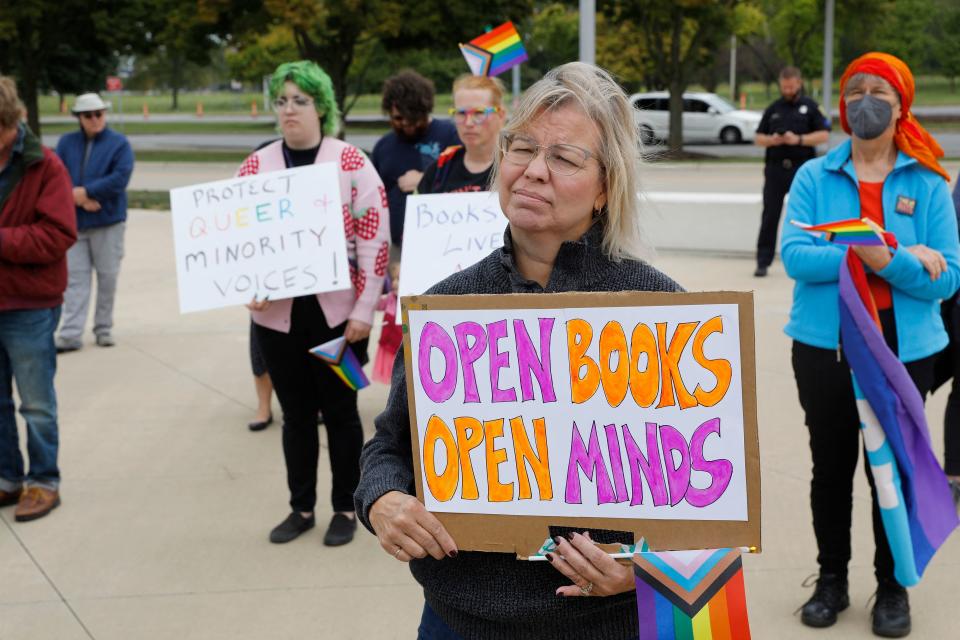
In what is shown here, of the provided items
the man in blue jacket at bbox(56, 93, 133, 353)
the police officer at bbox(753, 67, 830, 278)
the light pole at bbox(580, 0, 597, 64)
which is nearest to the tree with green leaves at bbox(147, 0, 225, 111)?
the light pole at bbox(580, 0, 597, 64)

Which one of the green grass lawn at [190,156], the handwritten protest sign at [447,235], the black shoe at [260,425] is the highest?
the handwritten protest sign at [447,235]

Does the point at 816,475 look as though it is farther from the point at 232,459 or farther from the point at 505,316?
the point at 232,459

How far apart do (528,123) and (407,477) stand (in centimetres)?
72

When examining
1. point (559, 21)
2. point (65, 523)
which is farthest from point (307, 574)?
point (559, 21)

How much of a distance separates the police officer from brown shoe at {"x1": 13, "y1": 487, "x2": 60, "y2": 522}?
6.93 metres

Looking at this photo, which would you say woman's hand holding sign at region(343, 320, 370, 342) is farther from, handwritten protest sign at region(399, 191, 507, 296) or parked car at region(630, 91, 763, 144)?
parked car at region(630, 91, 763, 144)

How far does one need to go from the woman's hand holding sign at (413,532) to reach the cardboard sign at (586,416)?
0.08 ft

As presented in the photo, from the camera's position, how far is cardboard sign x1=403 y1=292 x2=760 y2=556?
1878 mm

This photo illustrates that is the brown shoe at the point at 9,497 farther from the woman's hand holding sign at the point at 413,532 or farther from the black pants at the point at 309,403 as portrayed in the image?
the woman's hand holding sign at the point at 413,532

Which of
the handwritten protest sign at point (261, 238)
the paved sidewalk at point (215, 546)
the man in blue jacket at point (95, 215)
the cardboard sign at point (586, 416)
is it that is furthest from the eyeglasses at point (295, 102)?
the man in blue jacket at point (95, 215)

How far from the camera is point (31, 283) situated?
15.1 ft

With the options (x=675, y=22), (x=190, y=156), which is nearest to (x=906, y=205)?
(x=675, y=22)

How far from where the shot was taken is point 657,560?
6.12 feet

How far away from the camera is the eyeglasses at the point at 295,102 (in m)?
4.27
